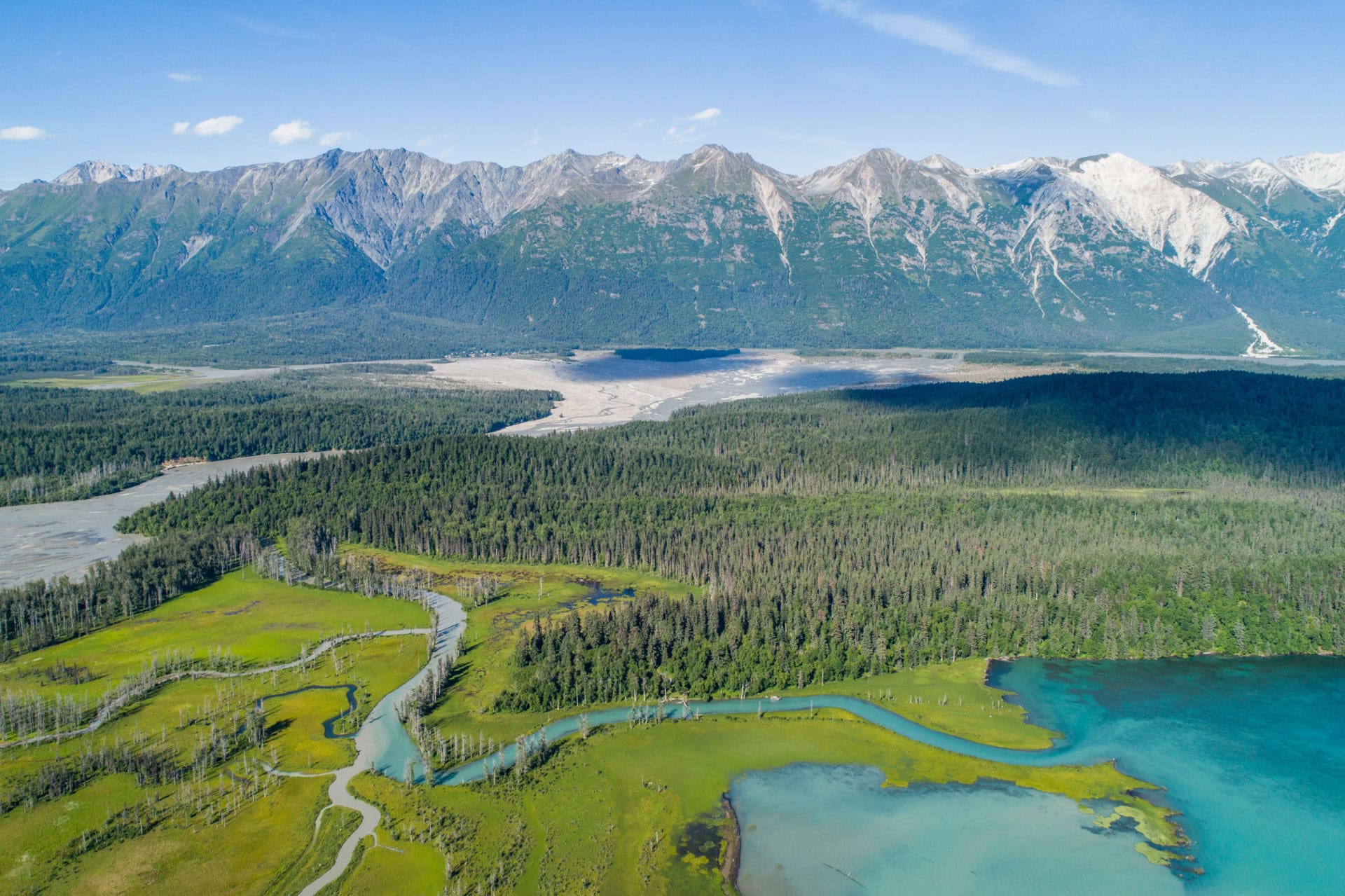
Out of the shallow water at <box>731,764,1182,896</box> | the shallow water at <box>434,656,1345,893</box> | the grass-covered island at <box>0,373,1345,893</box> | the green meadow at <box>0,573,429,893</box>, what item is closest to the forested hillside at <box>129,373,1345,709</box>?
the grass-covered island at <box>0,373,1345,893</box>

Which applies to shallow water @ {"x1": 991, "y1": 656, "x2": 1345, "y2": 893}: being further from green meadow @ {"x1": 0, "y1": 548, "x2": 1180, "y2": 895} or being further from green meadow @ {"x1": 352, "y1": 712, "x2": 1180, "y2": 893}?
green meadow @ {"x1": 352, "y1": 712, "x2": 1180, "y2": 893}

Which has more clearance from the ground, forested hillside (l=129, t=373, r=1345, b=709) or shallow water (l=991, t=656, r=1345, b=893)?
forested hillside (l=129, t=373, r=1345, b=709)

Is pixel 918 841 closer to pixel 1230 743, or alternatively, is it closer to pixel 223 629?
pixel 1230 743

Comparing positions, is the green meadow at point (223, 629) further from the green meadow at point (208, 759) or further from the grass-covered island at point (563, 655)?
the grass-covered island at point (563, 655)

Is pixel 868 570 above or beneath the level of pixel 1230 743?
above

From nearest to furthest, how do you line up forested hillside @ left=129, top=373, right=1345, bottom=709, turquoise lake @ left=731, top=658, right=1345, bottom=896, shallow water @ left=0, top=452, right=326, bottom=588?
1. turquoise lake @ left=731, top=658, right=1345, bottom=896
2. forested hillside @ left=129, top=373, right=1345, bottom=709
3. shallow water @ left=0, top=452, right=326, bottom=588

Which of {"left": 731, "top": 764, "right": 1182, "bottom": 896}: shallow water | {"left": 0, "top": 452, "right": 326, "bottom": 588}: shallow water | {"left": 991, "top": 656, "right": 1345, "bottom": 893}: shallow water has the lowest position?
{"left": 991, "top": 656, "right": 1345, "bottom": 893}: shallow water

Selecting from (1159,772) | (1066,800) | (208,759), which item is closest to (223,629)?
A: (208,759)
